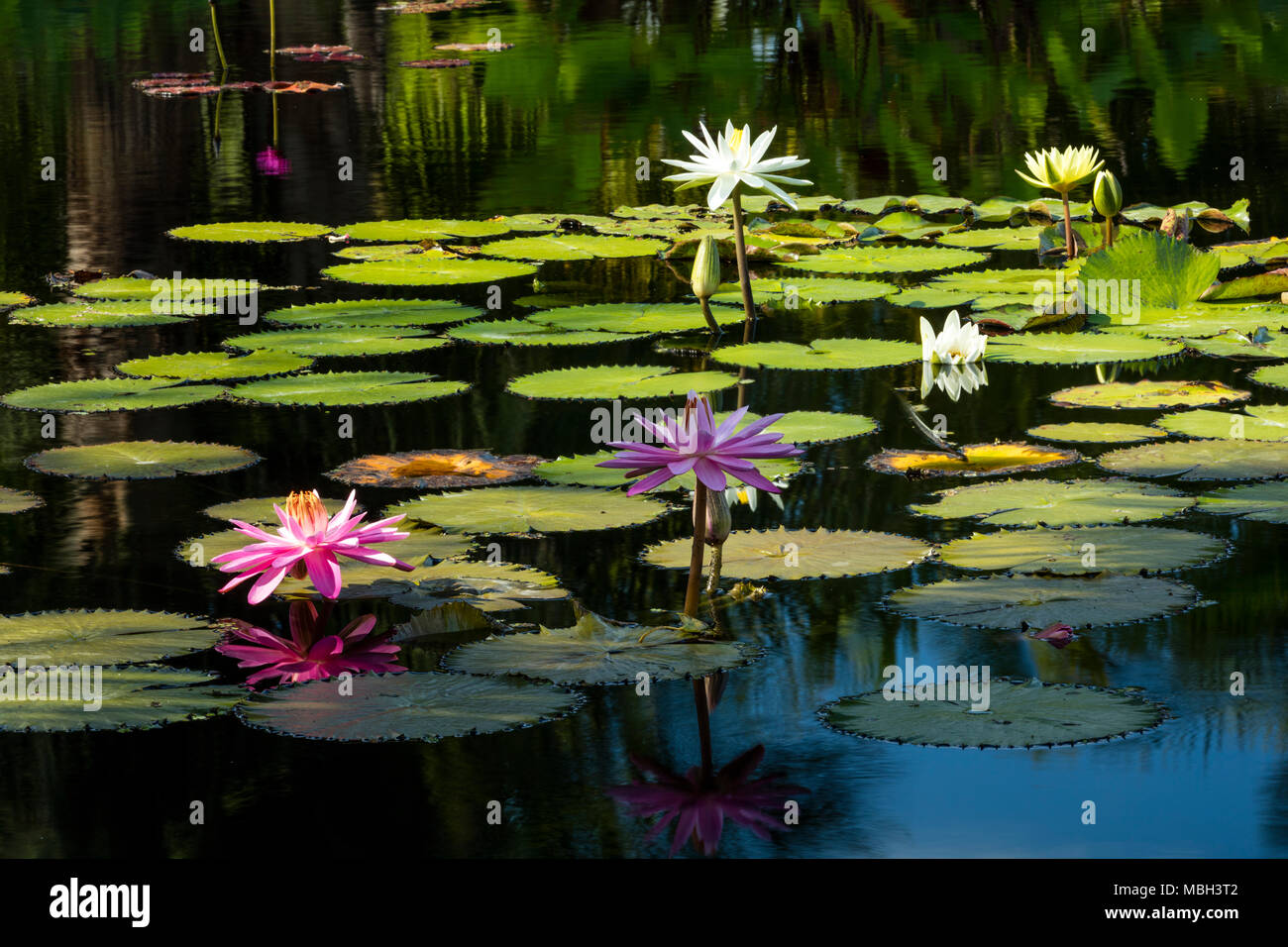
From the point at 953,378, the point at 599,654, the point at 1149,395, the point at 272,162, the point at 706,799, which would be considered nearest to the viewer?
the point at 706,799

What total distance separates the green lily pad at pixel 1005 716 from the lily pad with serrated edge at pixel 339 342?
257 centimetres

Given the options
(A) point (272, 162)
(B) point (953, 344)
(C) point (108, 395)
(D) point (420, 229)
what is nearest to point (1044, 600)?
(B) point (953, 344)

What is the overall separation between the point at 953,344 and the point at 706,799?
8.31ft

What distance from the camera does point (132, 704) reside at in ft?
7.70

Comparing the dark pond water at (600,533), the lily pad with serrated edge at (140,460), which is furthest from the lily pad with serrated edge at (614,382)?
the lily pad with serrated edge at (140,460)

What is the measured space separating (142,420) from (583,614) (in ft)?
6.16

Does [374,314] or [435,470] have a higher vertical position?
[374,314]

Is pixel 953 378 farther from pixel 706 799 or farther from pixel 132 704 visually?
pixel 132 704

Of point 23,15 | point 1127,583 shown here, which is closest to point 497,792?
point 1127,583

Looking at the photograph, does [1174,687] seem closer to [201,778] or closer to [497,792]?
[497,792]

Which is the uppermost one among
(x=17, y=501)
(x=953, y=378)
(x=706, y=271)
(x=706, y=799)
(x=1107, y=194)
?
(x=1107, y=194)

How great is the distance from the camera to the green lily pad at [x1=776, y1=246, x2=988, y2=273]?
566cm

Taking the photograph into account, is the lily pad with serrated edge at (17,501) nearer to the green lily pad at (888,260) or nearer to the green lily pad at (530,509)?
the green lily pad at (530,509)

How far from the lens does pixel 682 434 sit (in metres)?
2.49
